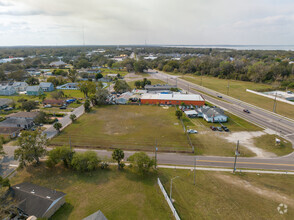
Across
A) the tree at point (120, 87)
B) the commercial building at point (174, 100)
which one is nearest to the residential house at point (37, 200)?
the commercial building at point (174, 100)

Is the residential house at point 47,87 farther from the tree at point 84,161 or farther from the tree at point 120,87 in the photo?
the tree at point 84,161

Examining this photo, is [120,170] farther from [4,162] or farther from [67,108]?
[67,108]

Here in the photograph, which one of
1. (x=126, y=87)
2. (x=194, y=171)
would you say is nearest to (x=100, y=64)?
(x=126, y=87)

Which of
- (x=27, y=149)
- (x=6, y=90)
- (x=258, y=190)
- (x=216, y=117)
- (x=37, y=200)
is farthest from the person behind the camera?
(x=6, y=90)

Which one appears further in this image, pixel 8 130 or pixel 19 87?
pixel 19 87

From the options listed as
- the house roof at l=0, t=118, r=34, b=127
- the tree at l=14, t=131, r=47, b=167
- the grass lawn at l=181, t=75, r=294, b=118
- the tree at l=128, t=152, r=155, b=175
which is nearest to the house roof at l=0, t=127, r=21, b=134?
the house roof at l=0, t=118, r=34, b=127

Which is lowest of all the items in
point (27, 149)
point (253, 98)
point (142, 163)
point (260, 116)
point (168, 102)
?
point (142, 163)

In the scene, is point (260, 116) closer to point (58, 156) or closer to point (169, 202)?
point (169, 202)

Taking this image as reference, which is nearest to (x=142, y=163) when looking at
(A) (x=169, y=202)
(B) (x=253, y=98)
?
(A) (x=169, y=202)
